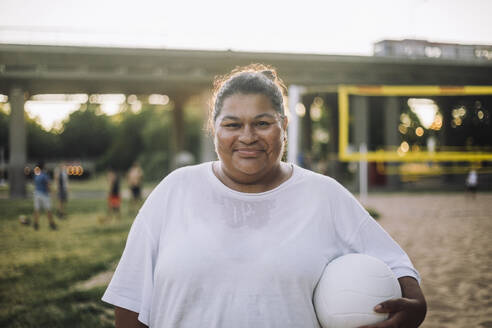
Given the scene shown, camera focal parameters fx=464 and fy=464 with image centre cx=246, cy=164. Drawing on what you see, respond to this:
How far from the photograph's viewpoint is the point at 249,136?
1.99 metres

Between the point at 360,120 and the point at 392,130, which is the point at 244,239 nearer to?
the point at 360,120

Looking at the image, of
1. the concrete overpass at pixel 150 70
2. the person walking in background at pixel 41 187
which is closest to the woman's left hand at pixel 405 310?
the person walking in background at pixel 41 187

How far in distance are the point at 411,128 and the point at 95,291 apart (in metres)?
49.2

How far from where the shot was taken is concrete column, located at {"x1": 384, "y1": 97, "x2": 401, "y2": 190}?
27.6m

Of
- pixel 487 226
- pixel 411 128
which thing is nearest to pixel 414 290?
pixel 487 226

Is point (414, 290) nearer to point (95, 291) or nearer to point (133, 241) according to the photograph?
point (133, 241)

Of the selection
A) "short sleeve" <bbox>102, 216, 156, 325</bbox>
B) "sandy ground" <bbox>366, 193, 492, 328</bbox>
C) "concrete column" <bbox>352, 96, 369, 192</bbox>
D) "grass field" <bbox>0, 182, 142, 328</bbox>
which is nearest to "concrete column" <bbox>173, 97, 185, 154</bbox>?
"concrete column" <bbox>352, 96, 369, 192</bbox>

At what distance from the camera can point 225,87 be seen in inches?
81.6

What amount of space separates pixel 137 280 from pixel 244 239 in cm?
48

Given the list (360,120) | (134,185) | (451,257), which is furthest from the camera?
(360,120)

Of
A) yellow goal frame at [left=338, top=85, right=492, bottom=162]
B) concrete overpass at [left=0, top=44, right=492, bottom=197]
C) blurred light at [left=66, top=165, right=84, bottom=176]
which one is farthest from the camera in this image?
blurred light at [left=66, top=165, right=84, bottom=176]

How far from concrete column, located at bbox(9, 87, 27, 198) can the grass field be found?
993cm

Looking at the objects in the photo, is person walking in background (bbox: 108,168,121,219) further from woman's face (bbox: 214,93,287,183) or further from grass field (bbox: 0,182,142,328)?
woman's face (bbox: 214,93,287,183)

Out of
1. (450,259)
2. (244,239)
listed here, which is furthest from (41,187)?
(244,239)
